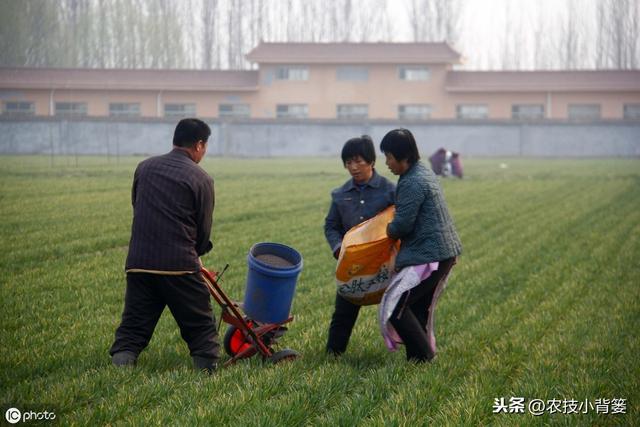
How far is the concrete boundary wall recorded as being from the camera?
51.2 meters

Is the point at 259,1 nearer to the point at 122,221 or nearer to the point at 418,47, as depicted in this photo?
the point at 418,47

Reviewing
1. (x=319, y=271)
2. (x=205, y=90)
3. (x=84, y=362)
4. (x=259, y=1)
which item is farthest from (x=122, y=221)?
(x=259, y=1)

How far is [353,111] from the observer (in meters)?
60.1

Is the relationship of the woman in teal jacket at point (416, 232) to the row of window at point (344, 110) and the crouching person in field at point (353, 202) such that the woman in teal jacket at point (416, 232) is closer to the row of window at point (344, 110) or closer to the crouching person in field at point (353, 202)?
the crouching person in field at point (353, 202)

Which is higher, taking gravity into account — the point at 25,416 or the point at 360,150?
the point at 360,150

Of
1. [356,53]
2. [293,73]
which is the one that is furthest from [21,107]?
[356,53]

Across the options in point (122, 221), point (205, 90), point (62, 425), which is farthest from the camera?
point (205, 90)

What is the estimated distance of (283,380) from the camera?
573 centimetres

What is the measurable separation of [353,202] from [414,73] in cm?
5497

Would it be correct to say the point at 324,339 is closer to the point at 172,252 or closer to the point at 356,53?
the point at 172,252

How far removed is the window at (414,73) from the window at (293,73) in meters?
6.43

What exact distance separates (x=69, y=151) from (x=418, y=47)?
24.6m

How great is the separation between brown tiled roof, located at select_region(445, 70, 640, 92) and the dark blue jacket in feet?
177

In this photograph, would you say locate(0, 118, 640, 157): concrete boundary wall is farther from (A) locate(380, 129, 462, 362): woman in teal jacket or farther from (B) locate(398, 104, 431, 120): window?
(A) locate(380, 129, 462, 362): woman in teal jacket
